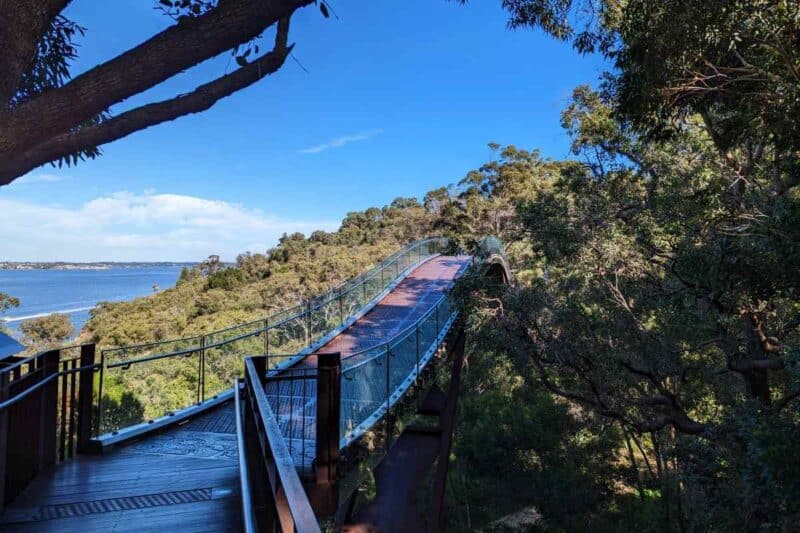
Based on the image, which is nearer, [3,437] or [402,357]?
[3,437]

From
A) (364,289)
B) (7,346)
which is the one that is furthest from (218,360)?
(7,346)

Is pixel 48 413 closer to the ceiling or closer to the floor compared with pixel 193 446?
closer to the ceiling

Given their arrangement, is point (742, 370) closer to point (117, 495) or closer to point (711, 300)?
point (711, 300)

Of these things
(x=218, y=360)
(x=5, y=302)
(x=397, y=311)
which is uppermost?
(x=5, y=302)

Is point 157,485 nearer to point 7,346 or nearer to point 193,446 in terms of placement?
point 193,446

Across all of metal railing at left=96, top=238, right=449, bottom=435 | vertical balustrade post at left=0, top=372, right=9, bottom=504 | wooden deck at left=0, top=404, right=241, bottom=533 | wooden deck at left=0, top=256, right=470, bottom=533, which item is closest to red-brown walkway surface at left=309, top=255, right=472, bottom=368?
metal railing at left=96, top=238, right=449, bottom=435

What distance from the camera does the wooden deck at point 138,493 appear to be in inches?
121

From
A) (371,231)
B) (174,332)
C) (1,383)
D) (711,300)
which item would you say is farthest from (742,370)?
(371,231)

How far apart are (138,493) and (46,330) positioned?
78.3 feet

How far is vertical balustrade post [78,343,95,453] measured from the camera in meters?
4.73

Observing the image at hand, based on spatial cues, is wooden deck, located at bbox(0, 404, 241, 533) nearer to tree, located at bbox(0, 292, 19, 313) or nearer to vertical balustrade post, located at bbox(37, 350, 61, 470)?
Answer: vertical balustrade post, located at bbox(37, 350, 61, 470)

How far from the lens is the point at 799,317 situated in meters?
5.73

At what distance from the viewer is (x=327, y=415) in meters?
4.43

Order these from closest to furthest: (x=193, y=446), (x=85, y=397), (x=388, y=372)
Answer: (x=85, y=397) < (x=193, y=446) < (x=388, y=372)
